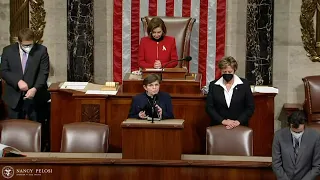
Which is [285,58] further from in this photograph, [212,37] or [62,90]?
[62,90]

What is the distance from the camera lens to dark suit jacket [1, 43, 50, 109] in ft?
31.3

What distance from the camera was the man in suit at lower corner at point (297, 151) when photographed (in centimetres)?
696

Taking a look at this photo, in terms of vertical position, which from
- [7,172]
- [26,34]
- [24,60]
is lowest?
[7,172]

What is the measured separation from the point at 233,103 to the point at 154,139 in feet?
6.39

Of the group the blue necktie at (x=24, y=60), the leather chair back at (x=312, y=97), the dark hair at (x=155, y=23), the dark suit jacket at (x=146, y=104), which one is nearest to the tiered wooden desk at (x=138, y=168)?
the dark suit jacket at (x=146, y=104)

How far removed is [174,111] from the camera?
9.26 m

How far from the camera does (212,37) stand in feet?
37.8

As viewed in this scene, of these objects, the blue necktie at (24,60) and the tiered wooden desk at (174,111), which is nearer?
the tiered wooden desk at (174,111)

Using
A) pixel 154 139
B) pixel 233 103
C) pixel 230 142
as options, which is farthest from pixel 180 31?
pixel 154 139

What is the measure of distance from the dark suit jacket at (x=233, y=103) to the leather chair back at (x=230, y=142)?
888 mm

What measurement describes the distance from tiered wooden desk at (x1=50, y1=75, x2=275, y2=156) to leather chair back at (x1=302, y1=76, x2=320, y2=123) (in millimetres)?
1158

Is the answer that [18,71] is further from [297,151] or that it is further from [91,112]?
[297,151]

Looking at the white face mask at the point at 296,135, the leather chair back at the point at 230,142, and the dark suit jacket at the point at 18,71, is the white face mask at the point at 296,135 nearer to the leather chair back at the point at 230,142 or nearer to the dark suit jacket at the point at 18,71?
the leather chair back at the point at 230,142

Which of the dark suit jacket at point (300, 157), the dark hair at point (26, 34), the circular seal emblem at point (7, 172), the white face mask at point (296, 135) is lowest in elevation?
the circular seal emblem at point (7, 172)
